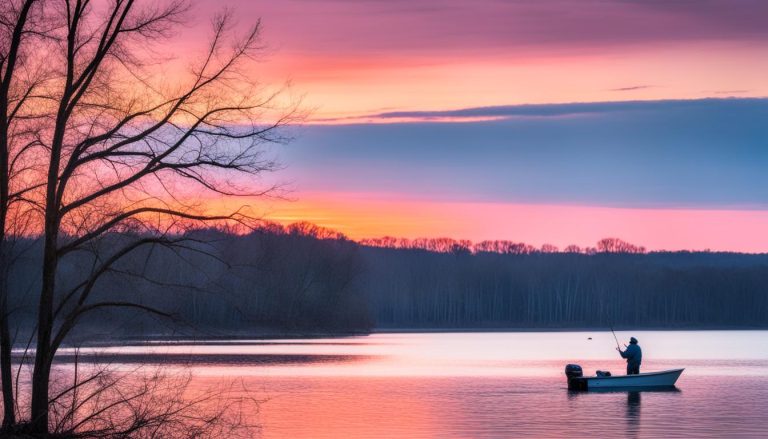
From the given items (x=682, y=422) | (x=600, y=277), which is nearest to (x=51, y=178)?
(x=682, y=422)

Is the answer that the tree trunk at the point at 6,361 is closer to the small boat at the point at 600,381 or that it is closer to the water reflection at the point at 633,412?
the water reflection at the point at 633,412

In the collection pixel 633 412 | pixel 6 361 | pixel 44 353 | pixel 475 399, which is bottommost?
pixel 633 412

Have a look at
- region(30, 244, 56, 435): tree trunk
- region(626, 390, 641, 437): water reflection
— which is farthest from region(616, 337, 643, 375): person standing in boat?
region(30, 244, 56, 435): tree trunk

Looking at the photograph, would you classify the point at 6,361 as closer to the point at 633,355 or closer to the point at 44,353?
the point at 44,353

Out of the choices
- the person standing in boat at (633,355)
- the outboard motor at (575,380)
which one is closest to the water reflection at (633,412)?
the person standing in boat at (633,355)

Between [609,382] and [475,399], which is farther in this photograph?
[609,382]

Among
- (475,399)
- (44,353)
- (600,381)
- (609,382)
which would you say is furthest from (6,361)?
(609,382)

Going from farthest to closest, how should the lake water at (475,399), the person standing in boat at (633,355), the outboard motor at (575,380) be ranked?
the outboard motor at (575,380) → the person standing in boat at (633,355) → the lake water at (475,399)

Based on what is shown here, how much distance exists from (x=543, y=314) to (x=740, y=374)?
12406 cm

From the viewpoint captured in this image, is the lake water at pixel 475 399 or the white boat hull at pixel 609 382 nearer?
the lake water at pixel 475 399

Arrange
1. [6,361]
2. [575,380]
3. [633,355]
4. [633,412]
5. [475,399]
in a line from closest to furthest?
[6,361] → [633,412] → [475,399] → [575,380] → [633,355]

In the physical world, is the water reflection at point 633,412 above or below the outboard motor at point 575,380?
below

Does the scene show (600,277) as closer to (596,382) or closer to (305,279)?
(305,279)

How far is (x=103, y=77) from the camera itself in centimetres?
2341
